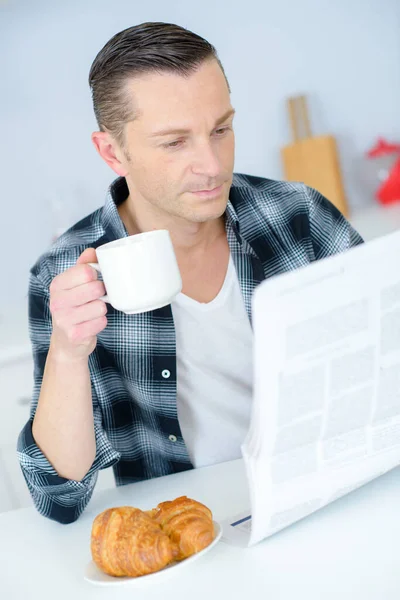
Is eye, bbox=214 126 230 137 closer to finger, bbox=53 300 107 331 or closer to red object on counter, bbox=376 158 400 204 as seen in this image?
finger, bbox=53 300 107 331

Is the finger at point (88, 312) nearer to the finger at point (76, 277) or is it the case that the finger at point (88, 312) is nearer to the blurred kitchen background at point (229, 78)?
the finger at point (76, 277)

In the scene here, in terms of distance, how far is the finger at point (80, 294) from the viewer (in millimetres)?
944

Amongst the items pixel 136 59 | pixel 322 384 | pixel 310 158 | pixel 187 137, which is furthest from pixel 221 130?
pixel 310 158

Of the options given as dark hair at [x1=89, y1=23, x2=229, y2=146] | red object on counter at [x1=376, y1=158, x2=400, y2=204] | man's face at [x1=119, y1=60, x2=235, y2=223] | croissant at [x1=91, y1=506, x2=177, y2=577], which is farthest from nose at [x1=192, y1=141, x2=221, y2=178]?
red object on counter at [x1=376, y1=158, x2=400, y2=204]

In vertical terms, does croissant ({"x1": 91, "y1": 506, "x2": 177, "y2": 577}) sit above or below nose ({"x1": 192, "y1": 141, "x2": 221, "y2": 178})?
below

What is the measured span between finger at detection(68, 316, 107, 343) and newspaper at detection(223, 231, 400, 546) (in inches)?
10.2

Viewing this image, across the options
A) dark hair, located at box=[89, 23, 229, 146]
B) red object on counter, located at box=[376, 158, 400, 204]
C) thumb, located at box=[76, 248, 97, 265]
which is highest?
dark hair, located at box=[89, 23, 229, 146]

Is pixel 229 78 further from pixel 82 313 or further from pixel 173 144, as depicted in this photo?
pixel 82 313

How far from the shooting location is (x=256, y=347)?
0.71 m

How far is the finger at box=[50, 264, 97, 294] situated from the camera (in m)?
0.94

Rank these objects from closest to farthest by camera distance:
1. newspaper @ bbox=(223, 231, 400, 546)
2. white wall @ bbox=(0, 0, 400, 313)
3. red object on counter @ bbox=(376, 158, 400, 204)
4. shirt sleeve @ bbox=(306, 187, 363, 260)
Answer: newspaper @ bbox=(223, 231, 400, 546), shirt sleeve @ bbox=(306, 187, 363, 260), white wall @ bbox=(0, 0, 400, 313), red object on counter @ bbox=(376, 158, 400, 204)

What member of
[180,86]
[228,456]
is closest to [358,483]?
[228,456]

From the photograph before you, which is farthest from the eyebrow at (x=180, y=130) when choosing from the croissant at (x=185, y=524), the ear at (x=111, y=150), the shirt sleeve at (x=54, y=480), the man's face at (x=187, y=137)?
the croissant at (x=185, y=524)

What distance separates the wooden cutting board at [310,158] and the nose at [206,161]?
133 centimetres
